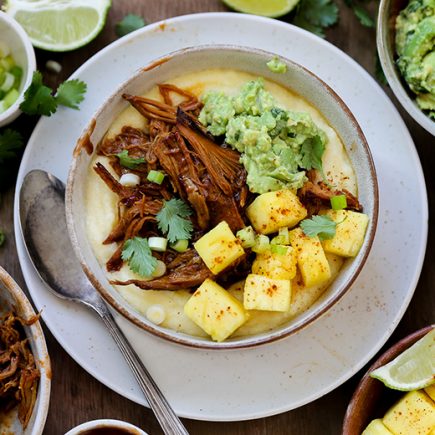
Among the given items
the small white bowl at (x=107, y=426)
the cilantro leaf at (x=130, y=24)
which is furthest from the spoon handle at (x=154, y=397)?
the cilantro leaf at (x=130, y=24)

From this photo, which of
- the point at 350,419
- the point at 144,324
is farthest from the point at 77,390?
the point at 350,419

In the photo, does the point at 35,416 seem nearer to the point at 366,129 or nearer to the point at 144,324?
the point at 144,324

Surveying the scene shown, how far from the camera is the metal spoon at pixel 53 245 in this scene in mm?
3443

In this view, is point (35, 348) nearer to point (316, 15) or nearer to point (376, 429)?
point (376, 429)

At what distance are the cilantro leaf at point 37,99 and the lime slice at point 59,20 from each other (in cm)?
29

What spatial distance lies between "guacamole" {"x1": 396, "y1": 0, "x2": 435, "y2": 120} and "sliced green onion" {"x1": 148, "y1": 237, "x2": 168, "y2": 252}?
128 centimetres

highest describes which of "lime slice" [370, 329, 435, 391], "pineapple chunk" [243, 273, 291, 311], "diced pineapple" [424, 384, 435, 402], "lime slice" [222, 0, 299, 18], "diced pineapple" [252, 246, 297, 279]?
"lime slice" [222, 0, 299, 18]

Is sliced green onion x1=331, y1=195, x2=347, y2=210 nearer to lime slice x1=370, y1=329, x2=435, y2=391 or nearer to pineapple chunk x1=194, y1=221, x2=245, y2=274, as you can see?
pineapple chunk x1=194, y1=221, x2=245, y2=274

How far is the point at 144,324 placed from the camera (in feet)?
10.3

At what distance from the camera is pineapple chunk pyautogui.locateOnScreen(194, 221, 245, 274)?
309cm

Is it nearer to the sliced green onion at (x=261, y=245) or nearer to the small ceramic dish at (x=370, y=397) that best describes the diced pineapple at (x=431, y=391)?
the small ceramic dish at (x=370, y=397)

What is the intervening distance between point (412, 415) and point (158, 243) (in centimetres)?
128

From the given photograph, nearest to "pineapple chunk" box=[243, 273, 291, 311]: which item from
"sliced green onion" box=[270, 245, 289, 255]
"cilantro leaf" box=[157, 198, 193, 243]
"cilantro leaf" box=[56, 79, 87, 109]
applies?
"sliced green onion" box=[270, 245, 289, 255]

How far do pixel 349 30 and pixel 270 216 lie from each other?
133 cm
